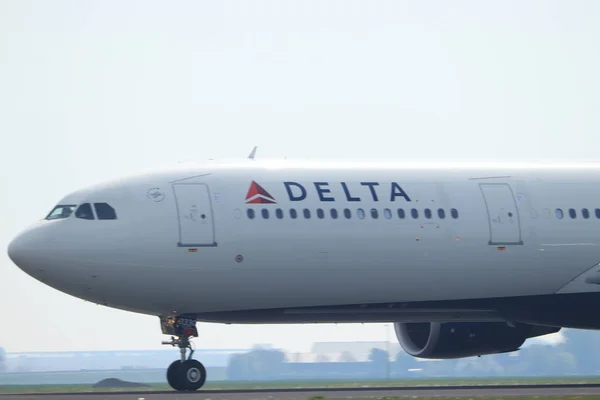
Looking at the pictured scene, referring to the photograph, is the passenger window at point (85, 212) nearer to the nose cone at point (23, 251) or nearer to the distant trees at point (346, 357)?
the nose cone at point (23, 251)

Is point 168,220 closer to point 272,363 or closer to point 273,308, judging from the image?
point 273,308

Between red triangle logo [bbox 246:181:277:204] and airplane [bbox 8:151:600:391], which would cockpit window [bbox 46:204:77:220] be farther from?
red triangle logo [bbox 246:181:277:204]

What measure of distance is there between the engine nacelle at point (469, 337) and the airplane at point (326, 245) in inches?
31.9

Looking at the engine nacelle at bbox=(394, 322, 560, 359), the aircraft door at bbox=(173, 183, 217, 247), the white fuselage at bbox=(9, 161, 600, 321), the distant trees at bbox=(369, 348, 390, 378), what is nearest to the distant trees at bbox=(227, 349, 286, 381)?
the distant trees at bbox=(369, 348, 390, 378)

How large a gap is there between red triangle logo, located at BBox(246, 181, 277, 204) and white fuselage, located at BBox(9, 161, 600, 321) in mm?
47

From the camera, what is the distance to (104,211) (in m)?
34.3

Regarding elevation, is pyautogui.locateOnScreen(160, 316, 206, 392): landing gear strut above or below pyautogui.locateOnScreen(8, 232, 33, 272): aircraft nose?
below

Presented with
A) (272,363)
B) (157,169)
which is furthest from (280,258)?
(272,363)

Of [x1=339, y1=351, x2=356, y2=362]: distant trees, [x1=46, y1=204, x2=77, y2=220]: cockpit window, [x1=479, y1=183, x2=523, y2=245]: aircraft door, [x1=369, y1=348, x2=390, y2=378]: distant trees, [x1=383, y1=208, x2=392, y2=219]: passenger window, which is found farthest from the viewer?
[x1=339, y1=351, x2=356, y2=362]: distant trees

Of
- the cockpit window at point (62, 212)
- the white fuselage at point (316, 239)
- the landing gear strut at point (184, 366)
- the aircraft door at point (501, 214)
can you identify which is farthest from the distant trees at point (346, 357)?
the cockpit window at point (62, 212)

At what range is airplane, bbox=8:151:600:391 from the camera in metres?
34.1

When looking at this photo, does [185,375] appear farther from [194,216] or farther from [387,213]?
[387,213]

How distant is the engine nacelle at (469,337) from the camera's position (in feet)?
132

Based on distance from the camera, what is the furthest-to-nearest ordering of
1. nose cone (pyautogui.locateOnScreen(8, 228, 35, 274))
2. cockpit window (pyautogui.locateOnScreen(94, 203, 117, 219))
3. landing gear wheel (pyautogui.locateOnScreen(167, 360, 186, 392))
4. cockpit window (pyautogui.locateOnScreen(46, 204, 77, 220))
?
cockpit window (pyautogui.locateOnScreen(46, 204, 77, 220)), cockpit window (pyautogui.locateOnScreen(94, 203, 117, 219)), landing gear wheel (pyautogui.locateOnScreen(167, 360, 186, 392)), nose cone (pyautogui.locateOnScreen(8, 228, 35, 274))
